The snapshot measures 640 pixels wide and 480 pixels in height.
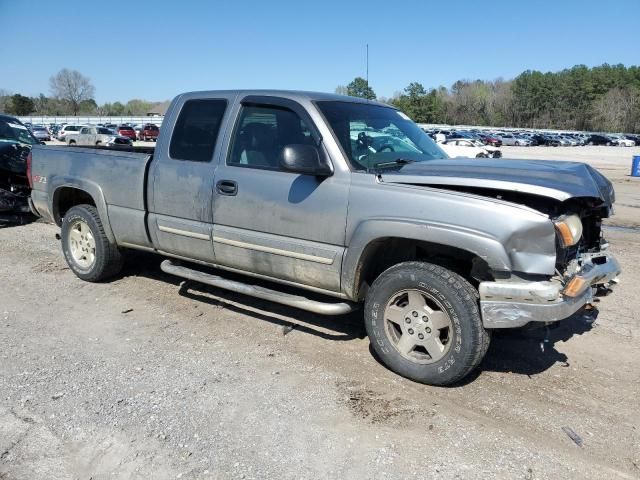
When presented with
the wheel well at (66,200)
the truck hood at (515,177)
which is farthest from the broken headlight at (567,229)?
the wheel well at (66,200)

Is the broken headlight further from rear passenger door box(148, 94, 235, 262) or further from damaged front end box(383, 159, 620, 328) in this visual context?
rear passenger door box(148, 94, 235, 262)

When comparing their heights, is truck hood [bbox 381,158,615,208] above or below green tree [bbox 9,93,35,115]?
below

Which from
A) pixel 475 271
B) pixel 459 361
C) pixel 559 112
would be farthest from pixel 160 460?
pixel 559 112

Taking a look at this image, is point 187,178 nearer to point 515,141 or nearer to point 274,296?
point 274,296

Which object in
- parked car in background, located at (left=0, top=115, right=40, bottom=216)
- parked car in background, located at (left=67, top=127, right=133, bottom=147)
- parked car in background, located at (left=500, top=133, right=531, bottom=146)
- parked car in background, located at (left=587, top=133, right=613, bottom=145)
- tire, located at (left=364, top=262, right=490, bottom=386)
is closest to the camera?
tire, located at (left=364, top=262, right=490, bottom=386)

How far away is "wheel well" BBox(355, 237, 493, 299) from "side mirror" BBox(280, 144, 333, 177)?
64cm

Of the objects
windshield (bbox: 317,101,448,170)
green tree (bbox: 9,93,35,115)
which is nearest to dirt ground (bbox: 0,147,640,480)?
windshield (bbox: 317,101,448,170)

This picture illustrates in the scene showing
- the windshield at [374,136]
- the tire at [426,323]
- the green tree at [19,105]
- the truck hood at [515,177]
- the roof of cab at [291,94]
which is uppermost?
the green tree at [19,105]

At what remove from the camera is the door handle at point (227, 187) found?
429cm

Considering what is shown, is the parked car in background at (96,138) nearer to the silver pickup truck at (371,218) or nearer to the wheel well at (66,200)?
the wheel well at (66,200)

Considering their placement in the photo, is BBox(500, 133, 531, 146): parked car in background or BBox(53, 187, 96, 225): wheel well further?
BBox(500, 133, 531, 146): parked car in background

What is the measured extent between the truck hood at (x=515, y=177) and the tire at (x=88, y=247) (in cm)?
317

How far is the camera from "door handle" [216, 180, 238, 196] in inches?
169

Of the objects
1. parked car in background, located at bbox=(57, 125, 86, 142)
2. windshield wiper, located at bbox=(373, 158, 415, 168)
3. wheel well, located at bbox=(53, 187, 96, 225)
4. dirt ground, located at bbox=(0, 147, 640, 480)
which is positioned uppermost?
parked car in background, located at bbox=(57, 125, 86, 142)
